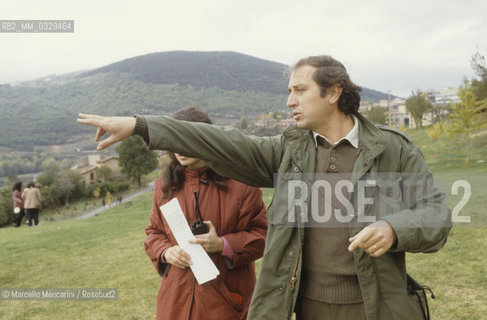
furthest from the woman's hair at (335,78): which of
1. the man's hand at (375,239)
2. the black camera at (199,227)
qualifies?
the black camera at (199,227)

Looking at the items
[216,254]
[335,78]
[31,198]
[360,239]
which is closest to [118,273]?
[216,254]

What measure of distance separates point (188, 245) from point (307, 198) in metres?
0.81

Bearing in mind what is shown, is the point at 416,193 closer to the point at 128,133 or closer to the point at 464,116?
the point at 128,133

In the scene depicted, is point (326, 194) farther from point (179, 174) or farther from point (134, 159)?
point (134, 159)

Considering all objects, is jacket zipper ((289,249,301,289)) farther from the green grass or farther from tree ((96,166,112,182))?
tree ((96,166,112,182))

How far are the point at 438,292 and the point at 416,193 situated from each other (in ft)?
12.9

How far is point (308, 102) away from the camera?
6.52 feet

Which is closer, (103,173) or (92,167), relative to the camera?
(103,173)

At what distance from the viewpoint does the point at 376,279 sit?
181 cm

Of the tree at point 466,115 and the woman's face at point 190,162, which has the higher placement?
the tree at point 466,115

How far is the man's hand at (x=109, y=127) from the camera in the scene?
63.9 inches

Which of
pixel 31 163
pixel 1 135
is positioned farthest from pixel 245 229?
pixel 1 135

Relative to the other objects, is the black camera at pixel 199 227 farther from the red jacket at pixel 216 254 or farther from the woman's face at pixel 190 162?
the woman's face at pixel 190 162

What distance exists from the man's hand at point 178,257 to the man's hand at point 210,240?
0.09 metres
